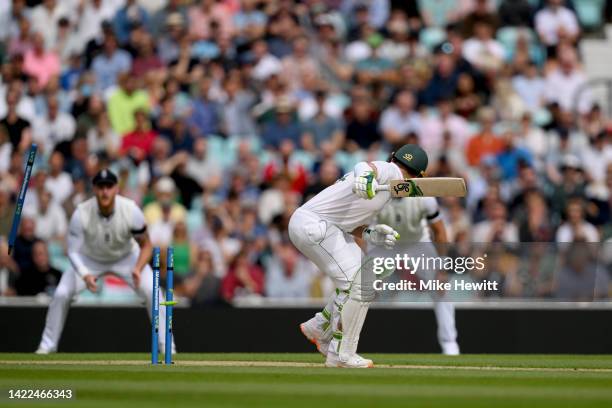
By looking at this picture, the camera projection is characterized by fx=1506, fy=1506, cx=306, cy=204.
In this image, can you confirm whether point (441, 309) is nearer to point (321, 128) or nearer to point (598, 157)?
point (598, 157)

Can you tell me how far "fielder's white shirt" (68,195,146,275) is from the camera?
15.9 m

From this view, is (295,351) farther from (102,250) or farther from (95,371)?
(95,371)

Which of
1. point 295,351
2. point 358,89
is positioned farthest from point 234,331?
point 358,89

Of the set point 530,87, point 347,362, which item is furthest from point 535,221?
point 347,362

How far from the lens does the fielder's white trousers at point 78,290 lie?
15.8m

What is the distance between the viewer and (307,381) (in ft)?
38.3

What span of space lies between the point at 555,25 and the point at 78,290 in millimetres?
10327

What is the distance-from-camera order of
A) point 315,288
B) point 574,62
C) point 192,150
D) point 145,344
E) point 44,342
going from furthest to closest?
point 574,62 < point 192,150 < point 315,288 < point 145,344 < point 44,342

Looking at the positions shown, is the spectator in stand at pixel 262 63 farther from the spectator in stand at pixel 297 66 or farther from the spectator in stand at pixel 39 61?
the spectator in stand at pixel 39 61

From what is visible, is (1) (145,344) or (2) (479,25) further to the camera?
(2) (479,25)

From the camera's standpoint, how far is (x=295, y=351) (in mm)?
17375

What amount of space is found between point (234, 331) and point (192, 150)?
162 inches

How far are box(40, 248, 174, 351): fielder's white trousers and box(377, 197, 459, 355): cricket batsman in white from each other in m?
2.67

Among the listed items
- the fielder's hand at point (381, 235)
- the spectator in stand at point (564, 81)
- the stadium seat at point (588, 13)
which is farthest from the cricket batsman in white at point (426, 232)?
the stadium seat at point (588, 13)
